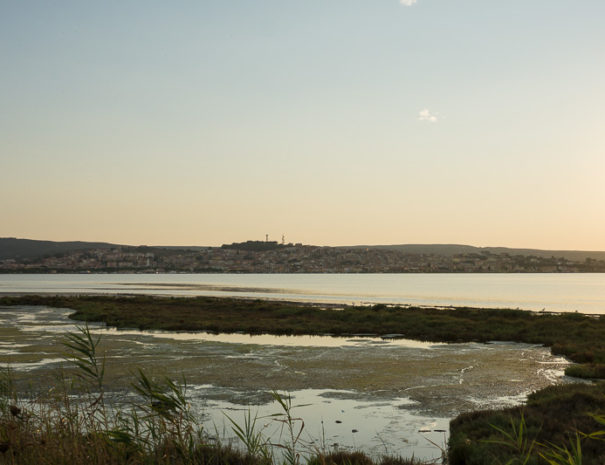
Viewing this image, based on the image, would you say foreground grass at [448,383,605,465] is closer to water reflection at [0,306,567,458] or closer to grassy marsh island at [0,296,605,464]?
grassy marsh island at [0,296,605,464]

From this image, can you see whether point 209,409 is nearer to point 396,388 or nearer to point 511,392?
point 396,388

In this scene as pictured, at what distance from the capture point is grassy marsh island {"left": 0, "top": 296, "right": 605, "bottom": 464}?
452 inches

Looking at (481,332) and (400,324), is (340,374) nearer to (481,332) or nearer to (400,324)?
(481,332)

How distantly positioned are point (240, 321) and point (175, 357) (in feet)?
63.1

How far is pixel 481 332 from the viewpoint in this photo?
37.2m

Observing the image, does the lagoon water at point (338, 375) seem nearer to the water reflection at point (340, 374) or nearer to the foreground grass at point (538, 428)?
the water reflection at point (340, 374)

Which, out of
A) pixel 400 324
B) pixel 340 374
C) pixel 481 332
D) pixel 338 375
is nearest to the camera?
pixel 338 375

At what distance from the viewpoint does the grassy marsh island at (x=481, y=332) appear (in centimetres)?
1148

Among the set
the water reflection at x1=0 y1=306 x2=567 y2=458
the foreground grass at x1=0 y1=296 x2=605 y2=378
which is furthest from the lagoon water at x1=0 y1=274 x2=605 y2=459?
the foreground grass at x1=0 y1=296 x2=605 y2=378

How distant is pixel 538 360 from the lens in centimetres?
2550

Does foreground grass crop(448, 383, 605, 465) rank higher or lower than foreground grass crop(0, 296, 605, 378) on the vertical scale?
higher

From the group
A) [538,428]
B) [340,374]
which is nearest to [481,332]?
[340,374]

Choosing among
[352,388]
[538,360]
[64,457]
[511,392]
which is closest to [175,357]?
[352,388]

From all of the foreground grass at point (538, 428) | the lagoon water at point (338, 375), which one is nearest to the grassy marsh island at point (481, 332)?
the foreground grass at point (538, 428)
